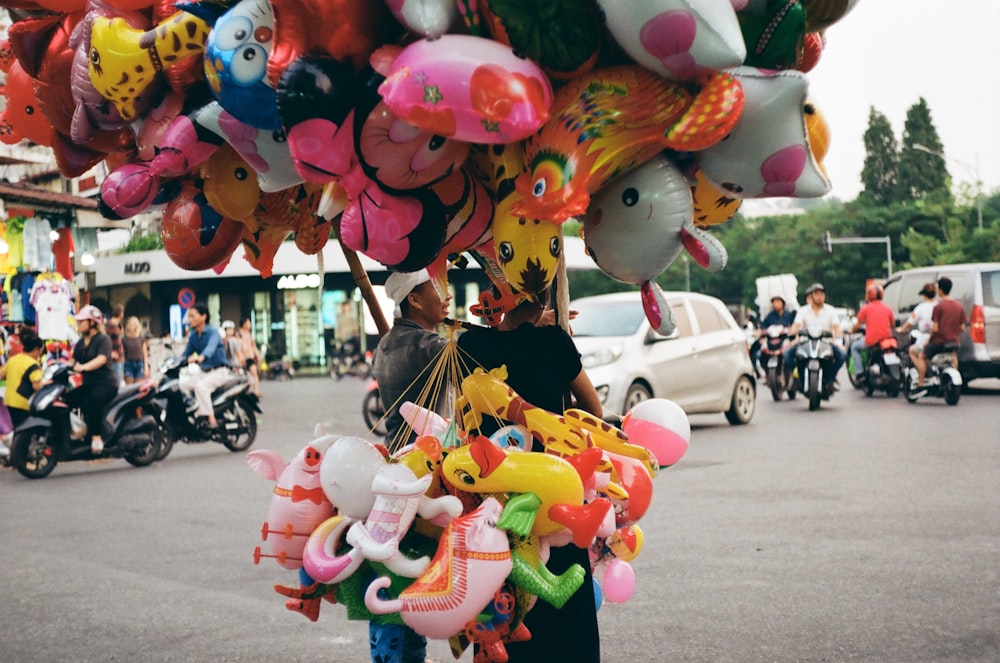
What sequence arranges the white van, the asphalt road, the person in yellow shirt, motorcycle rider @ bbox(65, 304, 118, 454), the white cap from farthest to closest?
1. the white van
2. the person in yellow shirt
3. motorcycle rider @ bbox(65, 304, 118, 454)
4. the asphalt road
5. the white cap

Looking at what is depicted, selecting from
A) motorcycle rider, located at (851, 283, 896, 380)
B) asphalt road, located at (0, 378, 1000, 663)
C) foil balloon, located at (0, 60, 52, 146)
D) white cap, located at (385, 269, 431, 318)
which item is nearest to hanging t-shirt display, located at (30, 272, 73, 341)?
asphalt road, located at (0, 378, 1000, 663)

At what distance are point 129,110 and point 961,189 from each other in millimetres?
57628

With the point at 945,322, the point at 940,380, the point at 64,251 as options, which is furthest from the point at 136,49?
the point at 64,251

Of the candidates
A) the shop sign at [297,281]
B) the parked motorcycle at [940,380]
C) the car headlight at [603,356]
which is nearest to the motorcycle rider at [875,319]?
the parked motorcycle at [940,380]

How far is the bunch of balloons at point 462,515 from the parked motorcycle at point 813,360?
40.0 feet

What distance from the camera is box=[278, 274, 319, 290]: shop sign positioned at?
38.7m

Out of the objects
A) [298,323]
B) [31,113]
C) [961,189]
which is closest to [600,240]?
[31,113]

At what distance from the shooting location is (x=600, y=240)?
278 cm

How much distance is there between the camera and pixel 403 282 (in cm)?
379

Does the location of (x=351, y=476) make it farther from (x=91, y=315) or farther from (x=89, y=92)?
(x=91, y=315)

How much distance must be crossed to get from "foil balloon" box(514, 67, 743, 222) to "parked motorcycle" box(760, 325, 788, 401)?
15.0 metres

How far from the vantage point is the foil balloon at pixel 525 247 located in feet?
8.65

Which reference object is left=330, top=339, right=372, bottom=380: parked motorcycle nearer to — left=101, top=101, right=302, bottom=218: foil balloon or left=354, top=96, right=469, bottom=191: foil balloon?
left=101, top=101, right=302, bottom=218: foil balloon

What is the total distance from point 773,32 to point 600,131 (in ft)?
1.59
